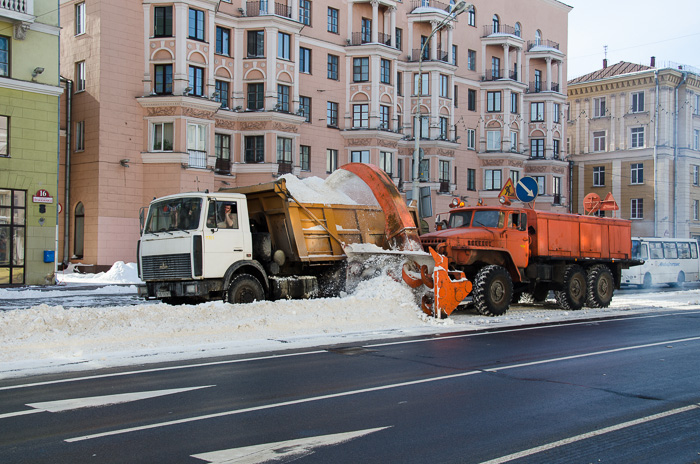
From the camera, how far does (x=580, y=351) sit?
10812 millimetres

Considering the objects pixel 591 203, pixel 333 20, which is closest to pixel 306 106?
pixel 333 20

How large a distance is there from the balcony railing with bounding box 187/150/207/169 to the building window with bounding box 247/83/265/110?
18.0ft

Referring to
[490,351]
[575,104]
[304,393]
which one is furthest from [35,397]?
[575,104]

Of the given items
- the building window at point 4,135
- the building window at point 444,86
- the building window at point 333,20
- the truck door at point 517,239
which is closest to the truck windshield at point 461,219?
the truck door at point 517,239

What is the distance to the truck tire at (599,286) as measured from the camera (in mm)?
18812

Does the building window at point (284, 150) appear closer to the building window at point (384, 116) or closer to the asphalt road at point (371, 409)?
the building window at point (384, 116)

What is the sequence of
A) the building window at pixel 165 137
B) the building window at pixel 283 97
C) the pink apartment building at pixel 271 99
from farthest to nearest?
the building window at pixel 283 97, the building window at pixel 165 137, the pink apartment building at pixel 271 99

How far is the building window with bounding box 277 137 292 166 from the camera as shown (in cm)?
3900

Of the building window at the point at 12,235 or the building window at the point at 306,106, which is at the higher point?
the building window at the point at 306,106

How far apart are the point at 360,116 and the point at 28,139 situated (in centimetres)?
2268

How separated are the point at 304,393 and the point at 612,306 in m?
14.8

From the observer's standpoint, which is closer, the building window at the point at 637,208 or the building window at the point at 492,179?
the building window at the point at 492,179

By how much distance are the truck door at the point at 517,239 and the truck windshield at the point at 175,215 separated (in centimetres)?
783

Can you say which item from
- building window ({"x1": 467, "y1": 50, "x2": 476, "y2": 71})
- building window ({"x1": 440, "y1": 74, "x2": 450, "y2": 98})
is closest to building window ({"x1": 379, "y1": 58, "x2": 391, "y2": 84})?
building window ({"x1": 440, "y1": 74, "x2": 450, "y2": 98})
